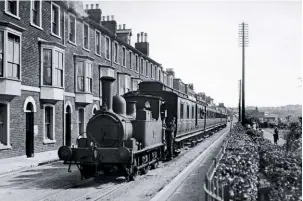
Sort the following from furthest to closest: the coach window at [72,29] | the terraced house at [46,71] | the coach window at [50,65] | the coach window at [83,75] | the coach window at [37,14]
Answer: the coach window at [83,75] → the coach window at [72,29] → the coach window at [50,65] → the coach window at [37,14] → the terraced house at [46,71]

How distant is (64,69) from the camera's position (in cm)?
1977

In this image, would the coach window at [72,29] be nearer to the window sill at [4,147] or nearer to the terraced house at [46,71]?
the terraced house at [46,71]

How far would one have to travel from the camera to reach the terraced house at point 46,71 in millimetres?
14891

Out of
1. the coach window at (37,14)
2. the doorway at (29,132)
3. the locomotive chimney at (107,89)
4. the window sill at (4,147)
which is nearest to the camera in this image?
the locomotive chimney at (107,89)

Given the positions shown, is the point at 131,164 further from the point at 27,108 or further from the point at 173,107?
the point at 27,108

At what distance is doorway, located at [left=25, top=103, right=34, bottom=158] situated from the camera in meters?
16.8

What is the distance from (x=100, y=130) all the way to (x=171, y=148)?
5.23 metres

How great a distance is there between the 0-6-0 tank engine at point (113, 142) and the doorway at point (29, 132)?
7.39 m

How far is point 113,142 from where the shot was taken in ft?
33.2

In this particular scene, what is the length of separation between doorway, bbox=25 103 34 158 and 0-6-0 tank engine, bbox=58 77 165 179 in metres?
7.39

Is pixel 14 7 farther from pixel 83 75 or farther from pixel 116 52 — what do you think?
pixel 116 52

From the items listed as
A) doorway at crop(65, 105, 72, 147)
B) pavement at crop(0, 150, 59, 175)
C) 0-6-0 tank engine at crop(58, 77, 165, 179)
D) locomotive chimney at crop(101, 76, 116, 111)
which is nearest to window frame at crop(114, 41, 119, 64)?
doorway at crop(65, 105, 72, 147)

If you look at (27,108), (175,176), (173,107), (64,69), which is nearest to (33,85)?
(27,108)

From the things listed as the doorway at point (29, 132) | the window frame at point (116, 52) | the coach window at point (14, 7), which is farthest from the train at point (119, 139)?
the window frame at point (116, 52)
